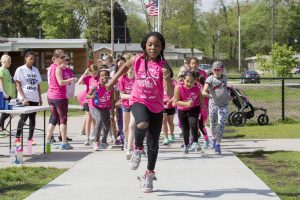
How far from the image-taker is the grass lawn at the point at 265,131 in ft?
47.4

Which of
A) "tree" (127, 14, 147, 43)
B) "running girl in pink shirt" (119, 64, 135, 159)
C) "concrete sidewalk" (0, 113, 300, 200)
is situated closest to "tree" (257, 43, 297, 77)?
"concrete sidewalk" (0, 113, 300, 200)

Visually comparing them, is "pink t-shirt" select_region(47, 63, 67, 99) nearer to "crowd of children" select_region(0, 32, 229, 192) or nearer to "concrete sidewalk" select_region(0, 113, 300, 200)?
"crowd of children" select_region(0, 32, 229, 192)

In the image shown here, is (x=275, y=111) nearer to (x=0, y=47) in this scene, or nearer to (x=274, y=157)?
(x=274, y=157)

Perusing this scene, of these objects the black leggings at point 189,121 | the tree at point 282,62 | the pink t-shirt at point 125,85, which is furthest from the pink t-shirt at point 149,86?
the tree at point 282,62

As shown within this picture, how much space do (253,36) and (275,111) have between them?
92307 mm

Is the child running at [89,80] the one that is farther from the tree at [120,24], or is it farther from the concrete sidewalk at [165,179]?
the tree at [120,24]

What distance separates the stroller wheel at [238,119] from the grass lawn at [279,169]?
5.90 metres

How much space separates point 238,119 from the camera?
17.3 metres

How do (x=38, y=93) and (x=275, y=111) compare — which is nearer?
(x=38, y=93)

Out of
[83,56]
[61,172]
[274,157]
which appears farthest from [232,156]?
[83,56]

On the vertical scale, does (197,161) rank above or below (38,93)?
below

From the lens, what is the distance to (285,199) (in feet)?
23.0

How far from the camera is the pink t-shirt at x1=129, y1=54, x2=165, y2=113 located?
741 centimetres

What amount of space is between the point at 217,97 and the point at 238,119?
22.2 ft
